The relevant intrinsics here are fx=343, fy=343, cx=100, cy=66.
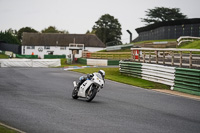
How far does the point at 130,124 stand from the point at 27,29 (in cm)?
12226

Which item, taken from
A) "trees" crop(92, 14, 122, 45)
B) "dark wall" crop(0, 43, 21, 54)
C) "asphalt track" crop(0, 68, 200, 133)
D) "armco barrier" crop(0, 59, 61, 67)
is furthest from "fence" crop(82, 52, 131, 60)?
"trees" crop(92, 14, 122, 45)

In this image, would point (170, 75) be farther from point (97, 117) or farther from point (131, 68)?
point (97, 117)

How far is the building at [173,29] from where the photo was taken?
5188 centimetres

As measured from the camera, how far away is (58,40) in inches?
3777

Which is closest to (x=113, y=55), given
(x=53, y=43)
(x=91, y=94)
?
(x=91, y=94)

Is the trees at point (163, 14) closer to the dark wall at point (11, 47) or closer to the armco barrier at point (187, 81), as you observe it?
the dark wall at point (11, 47)

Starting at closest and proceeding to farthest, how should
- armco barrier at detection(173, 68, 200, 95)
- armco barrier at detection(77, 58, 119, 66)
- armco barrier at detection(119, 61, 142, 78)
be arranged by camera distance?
armco barrier at detection(173, 68, 200, 95), armco barrier at detection(119, 61, 142, 78), armco barrier at detection(77, 58, 119, 66)

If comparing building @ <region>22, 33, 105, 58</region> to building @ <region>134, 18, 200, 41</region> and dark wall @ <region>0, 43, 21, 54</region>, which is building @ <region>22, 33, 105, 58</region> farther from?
building @ <region>134, 18, 200, 41</region>

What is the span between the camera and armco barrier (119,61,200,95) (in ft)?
54.3

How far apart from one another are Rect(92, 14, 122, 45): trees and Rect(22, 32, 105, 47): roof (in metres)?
7.59

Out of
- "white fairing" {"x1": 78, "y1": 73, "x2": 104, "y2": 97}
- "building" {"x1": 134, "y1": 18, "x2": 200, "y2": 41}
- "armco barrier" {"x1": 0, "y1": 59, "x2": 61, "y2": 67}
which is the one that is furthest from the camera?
"building" {"x1": 134, "y1": 18, "x2": 200, "y2": 41}

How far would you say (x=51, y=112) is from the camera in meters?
9.48

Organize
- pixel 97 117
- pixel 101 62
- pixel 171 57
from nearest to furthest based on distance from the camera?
pixel 97 117 → pixel 171 57 → pixel 101 62

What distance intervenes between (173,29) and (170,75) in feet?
128
